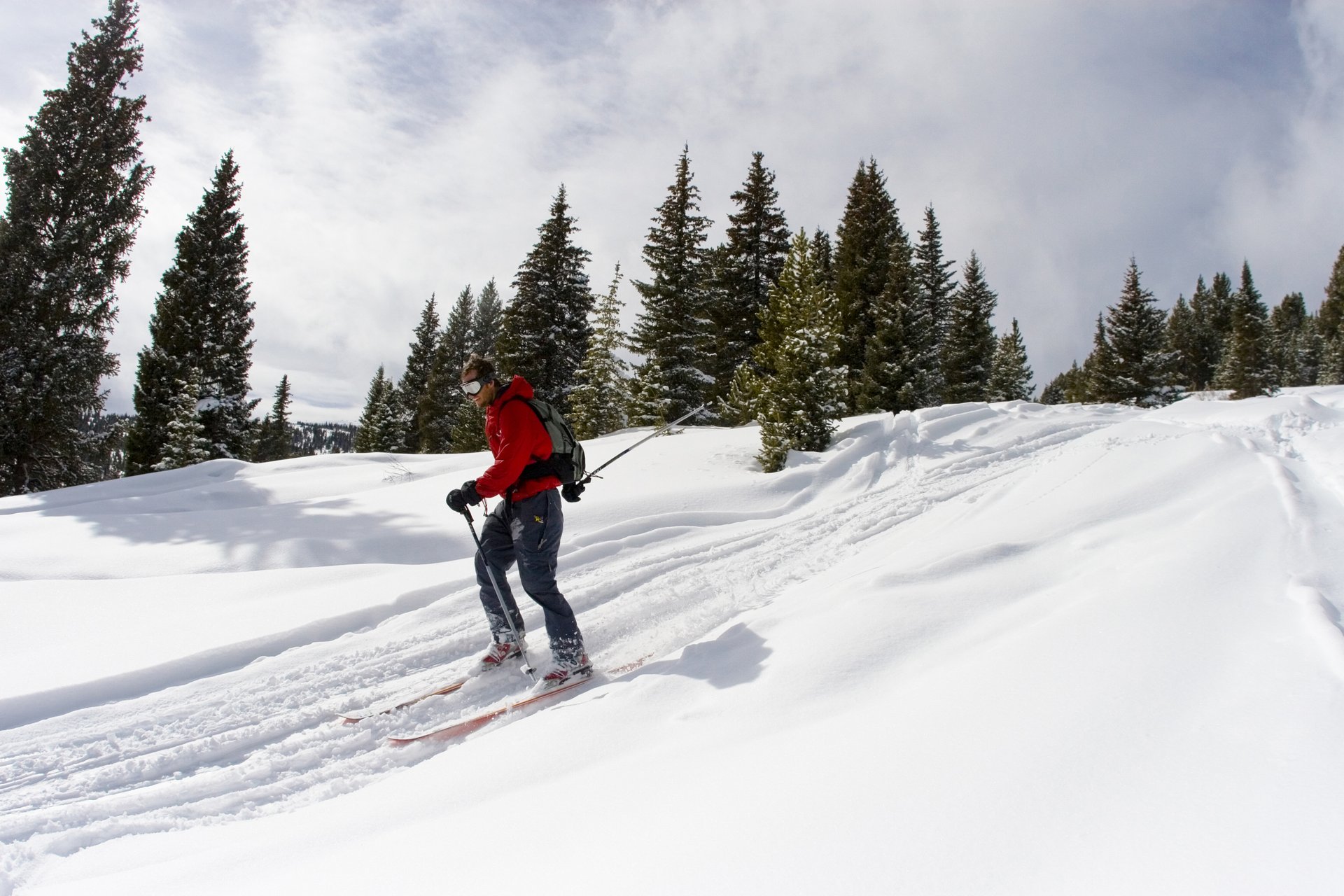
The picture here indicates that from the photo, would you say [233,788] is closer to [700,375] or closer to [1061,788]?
[1061,788]

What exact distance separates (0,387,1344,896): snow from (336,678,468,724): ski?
3.2 inches

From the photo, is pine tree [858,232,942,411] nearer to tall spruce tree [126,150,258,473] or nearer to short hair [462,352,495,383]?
short hair [462,352,495,383]

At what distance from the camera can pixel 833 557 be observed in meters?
5.94

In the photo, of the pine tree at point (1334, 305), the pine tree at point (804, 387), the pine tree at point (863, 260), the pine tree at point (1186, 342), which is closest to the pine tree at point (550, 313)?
the pine tree at point (863, 260)

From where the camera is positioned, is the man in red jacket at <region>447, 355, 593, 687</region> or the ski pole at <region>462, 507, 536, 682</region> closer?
the man in red jacket at <region>447, 355, 593, 687</region>

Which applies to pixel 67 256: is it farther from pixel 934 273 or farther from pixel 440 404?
pixel 934 273

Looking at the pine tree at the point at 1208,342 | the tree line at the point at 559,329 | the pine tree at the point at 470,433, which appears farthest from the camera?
the pine tree at the point at 1208,342

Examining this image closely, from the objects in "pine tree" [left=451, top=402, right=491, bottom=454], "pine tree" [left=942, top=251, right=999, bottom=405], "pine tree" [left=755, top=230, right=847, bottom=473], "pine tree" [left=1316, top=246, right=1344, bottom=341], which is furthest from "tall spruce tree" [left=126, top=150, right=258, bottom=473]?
"pine tree" [left=1316, top=246, right=1344, bottom=341]

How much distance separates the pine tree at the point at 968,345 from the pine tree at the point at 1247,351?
66.4ft


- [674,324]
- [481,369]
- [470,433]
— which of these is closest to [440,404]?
[470,433]

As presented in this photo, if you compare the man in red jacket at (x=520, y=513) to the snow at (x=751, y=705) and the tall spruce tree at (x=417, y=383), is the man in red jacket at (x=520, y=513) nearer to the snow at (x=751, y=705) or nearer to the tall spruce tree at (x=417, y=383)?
the snow at (x=751, y=705)

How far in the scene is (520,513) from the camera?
437 centimetres

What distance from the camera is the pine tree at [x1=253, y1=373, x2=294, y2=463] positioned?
32.4 meters

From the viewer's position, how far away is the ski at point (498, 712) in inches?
143
